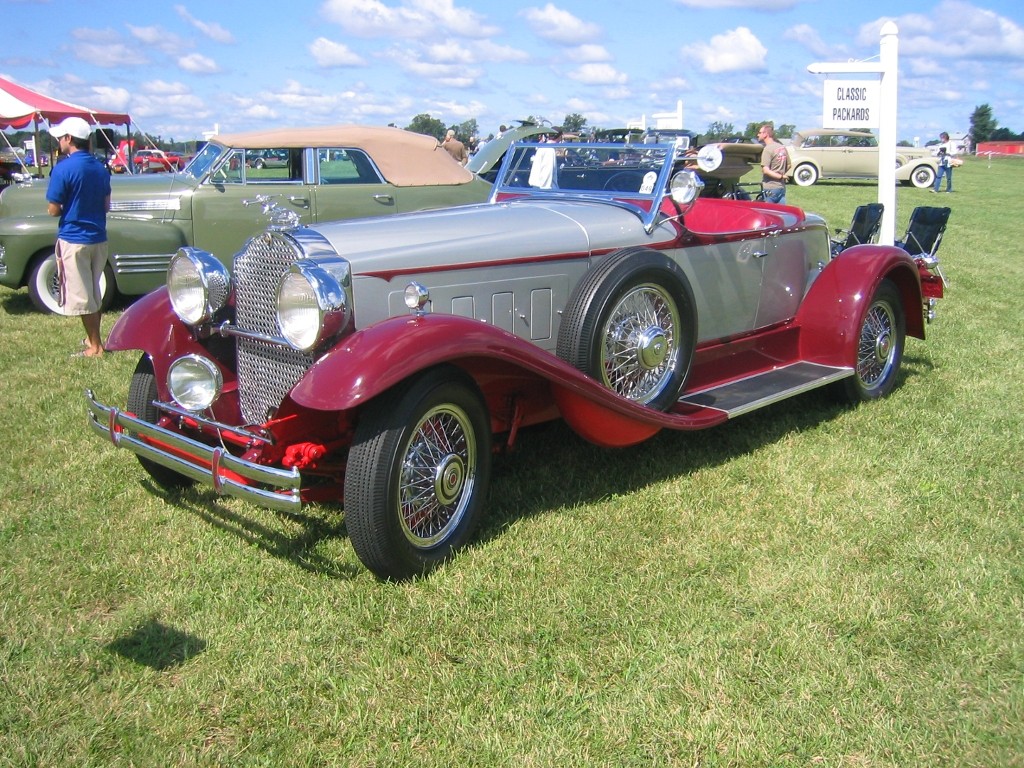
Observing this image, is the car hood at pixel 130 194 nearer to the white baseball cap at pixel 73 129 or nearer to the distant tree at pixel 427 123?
the white baseball cap at pixel 73 129

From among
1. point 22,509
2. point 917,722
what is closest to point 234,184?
point 22,509

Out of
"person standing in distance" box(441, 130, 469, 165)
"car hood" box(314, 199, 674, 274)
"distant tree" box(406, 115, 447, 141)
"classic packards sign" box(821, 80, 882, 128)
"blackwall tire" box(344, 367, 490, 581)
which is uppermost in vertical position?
"distant tree" box(406, 115, 447, 141)

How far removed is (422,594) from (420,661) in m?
0.39

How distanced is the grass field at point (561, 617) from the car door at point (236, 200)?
3.91m

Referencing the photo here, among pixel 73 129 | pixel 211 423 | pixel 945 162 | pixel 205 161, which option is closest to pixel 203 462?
pixel 211 423

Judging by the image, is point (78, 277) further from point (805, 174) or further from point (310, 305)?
point (805, 174)

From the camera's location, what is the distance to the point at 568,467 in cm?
448

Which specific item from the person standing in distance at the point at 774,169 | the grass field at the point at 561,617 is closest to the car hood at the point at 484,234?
the grass field at the point at 561,617

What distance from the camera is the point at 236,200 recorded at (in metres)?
8.51

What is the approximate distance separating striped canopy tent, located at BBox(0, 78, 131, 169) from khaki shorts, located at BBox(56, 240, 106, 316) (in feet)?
36.0

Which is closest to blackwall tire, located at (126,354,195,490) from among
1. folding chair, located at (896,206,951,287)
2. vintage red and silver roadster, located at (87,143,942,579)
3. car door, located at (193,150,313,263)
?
vintage red and silver roadster, located at (87,143,942,579)

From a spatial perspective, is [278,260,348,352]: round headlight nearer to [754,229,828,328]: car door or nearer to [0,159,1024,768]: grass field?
[0,159,1024,768]: grass field

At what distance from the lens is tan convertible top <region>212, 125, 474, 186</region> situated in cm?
870

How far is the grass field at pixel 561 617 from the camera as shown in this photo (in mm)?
2496
